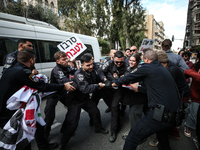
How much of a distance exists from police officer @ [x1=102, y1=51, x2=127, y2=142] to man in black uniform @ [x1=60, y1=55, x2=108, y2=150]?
36 centimetres

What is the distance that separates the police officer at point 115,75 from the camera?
2.62m

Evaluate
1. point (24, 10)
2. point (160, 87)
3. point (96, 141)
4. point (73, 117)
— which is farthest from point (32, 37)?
point (24, 10)

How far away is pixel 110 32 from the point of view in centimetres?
2023

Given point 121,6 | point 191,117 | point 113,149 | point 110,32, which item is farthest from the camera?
point 110,32

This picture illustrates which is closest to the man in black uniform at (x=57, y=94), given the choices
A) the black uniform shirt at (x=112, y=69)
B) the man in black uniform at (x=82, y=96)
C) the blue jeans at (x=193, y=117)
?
the man in black uniform at (x=82, y=96)

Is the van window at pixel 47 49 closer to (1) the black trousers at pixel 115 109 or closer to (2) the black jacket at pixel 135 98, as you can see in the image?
(1) the black trousers at pixel 115 109

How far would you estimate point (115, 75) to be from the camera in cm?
286

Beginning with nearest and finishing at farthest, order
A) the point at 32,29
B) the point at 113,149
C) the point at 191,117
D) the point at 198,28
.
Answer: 1. the point at 113,149
2. the point at 191,117
3. the point at 32,29
4. the point at 198,28

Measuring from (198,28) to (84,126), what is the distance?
4912 cm

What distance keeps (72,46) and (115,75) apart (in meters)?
1.64

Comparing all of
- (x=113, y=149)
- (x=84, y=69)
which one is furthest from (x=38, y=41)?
(x=113, y=149)

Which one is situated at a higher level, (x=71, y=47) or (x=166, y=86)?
(x=71, y=47)

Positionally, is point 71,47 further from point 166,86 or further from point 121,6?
point 121,6

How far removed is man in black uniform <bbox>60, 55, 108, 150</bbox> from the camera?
2215mm
